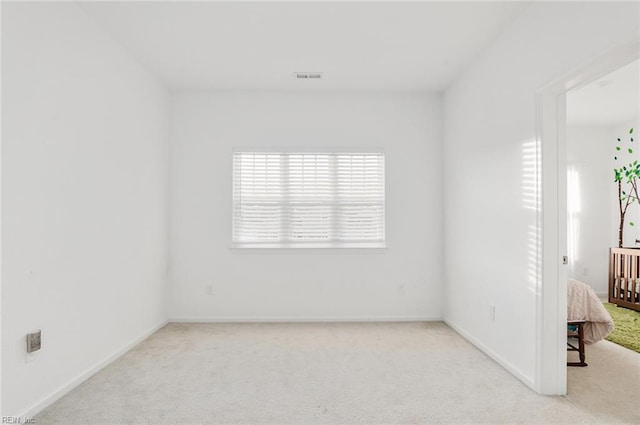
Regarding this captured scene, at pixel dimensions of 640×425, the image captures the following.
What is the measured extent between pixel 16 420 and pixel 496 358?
3.30 meters

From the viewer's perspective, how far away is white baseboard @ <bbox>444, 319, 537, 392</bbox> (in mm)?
2647

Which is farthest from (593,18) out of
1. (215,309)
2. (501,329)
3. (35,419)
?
(215,309)

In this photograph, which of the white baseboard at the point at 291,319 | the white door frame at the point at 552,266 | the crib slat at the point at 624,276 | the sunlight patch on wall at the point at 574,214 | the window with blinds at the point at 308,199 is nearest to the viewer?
the white door frame at the point at 552,266

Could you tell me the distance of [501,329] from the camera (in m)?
3.06

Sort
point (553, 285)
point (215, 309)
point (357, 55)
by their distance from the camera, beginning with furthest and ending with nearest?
point (215, 309), point (357, 55), point (553, 285)

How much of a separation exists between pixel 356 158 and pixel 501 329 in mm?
2379

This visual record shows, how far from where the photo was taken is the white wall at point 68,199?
83.3 inches

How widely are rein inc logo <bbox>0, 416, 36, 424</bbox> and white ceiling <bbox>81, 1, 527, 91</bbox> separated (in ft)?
8.71

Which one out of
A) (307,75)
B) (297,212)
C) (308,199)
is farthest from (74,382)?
(307,75)

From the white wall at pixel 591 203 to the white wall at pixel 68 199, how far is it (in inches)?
239

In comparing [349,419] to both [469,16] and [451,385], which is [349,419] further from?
[469,16]

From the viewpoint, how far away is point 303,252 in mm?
4402

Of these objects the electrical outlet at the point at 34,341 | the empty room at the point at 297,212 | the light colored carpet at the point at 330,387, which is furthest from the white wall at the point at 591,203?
the electrical outlet at the point at 34,341

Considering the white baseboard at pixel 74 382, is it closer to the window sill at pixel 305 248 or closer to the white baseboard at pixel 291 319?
the white baseboard at pixel 291 319
